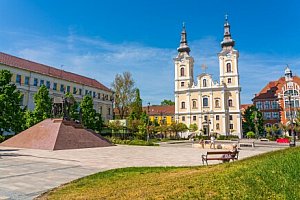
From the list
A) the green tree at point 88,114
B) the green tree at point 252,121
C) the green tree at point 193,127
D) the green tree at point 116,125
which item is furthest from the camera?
the green tree at point 252,121

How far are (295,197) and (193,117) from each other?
64873mm

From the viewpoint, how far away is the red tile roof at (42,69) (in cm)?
4481

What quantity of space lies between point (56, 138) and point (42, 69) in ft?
107

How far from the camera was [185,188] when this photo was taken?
5.73 metres

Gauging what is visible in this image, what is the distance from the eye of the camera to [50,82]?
51.6m

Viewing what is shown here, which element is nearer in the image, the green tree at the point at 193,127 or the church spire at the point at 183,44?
the green tree at the point at 193,127

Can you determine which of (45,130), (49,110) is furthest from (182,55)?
(45,130)

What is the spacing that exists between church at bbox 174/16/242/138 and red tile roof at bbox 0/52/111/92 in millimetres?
22079

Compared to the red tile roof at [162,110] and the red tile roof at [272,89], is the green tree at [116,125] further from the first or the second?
the red tile roof at [272,89]

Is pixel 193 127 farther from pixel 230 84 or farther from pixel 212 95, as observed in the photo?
pixel 230 84

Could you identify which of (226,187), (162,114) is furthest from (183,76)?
(226,187)

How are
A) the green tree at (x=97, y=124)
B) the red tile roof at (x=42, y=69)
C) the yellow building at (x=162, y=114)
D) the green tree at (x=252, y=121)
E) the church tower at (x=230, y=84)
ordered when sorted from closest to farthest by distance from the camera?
the red tile roof at (x=42, y=69)
the green tree at (x=97, y=124)
the church tower at (x=230, y=84)
the green tree at (x=252, y=121)
the yellow building at (x=162, y=114)

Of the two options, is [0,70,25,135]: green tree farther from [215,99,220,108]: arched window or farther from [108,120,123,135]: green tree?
[215,99,220,108]: arched window

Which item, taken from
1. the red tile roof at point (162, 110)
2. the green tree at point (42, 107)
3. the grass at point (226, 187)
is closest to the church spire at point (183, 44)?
the red tile roof at point (162, 110)
